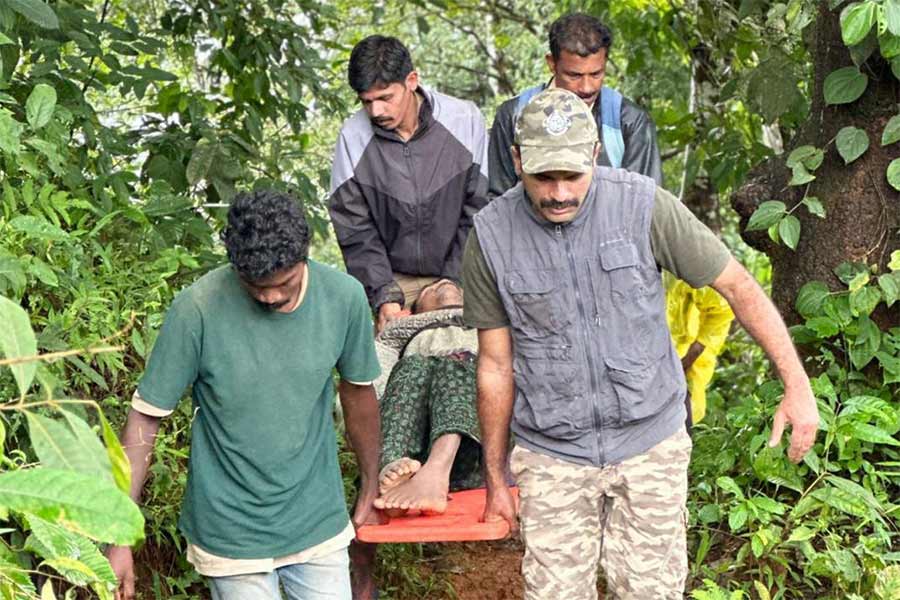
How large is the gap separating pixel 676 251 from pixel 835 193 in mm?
1798

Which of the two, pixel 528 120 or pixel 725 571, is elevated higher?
pixel 528 120

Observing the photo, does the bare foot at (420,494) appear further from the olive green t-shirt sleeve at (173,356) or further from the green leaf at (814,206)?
the green leaf at (814,206)

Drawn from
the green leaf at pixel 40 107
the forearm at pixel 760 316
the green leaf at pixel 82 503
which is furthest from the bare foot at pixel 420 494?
the green leaf at pixel 82 503


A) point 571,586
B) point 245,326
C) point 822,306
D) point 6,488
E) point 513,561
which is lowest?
point 513,561

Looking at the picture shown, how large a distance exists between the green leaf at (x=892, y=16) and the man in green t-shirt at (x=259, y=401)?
1.95m

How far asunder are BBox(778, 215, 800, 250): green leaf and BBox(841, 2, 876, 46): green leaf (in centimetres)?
87

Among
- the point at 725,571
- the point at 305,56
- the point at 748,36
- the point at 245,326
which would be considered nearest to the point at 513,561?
the point at 725,571

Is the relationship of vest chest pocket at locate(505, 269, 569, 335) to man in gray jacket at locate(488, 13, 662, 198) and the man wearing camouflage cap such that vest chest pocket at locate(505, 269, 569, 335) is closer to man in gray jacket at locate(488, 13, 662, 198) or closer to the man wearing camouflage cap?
the man wearing camouflage cap

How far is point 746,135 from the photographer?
23.7 ft

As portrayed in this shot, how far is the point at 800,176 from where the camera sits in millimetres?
4914

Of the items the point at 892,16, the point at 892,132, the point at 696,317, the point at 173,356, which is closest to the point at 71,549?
the point at 173,356

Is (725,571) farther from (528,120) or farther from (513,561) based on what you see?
(528,120)

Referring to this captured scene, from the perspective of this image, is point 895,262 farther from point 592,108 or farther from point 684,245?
point 684,245

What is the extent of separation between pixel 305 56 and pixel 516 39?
18.2ft
